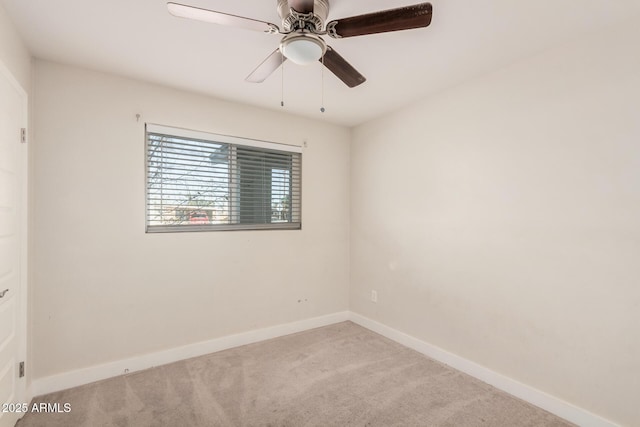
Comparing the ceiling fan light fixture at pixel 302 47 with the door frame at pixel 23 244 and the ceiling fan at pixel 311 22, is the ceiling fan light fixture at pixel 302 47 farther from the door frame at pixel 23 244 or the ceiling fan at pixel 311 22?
the door frame at pixel 23 244

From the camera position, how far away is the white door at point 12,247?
5.48 ft

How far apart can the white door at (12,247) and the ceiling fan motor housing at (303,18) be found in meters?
1.52

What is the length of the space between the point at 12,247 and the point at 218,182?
4.88 feet

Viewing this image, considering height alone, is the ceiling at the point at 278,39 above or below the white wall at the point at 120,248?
above

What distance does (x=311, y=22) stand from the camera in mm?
1467

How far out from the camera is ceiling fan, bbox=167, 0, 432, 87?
4.40 ft

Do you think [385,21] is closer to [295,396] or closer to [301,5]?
[301,5]

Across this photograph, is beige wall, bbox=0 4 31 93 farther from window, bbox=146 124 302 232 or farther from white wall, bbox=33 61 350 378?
window, bbox=146 124 302 232

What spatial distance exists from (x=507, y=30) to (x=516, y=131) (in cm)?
69

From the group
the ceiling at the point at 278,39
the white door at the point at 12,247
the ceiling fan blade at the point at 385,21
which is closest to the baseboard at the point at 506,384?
the ceiling at the point at 278,39

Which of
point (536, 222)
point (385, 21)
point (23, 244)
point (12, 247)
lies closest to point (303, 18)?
point (385, 21)

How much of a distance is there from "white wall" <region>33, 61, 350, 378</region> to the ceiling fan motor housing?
1602 mm

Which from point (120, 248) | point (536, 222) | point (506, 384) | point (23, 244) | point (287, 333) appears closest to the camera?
point (23, 244)

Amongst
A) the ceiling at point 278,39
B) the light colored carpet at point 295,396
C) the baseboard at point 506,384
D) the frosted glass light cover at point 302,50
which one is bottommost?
the light colored carpet at point 295,396
